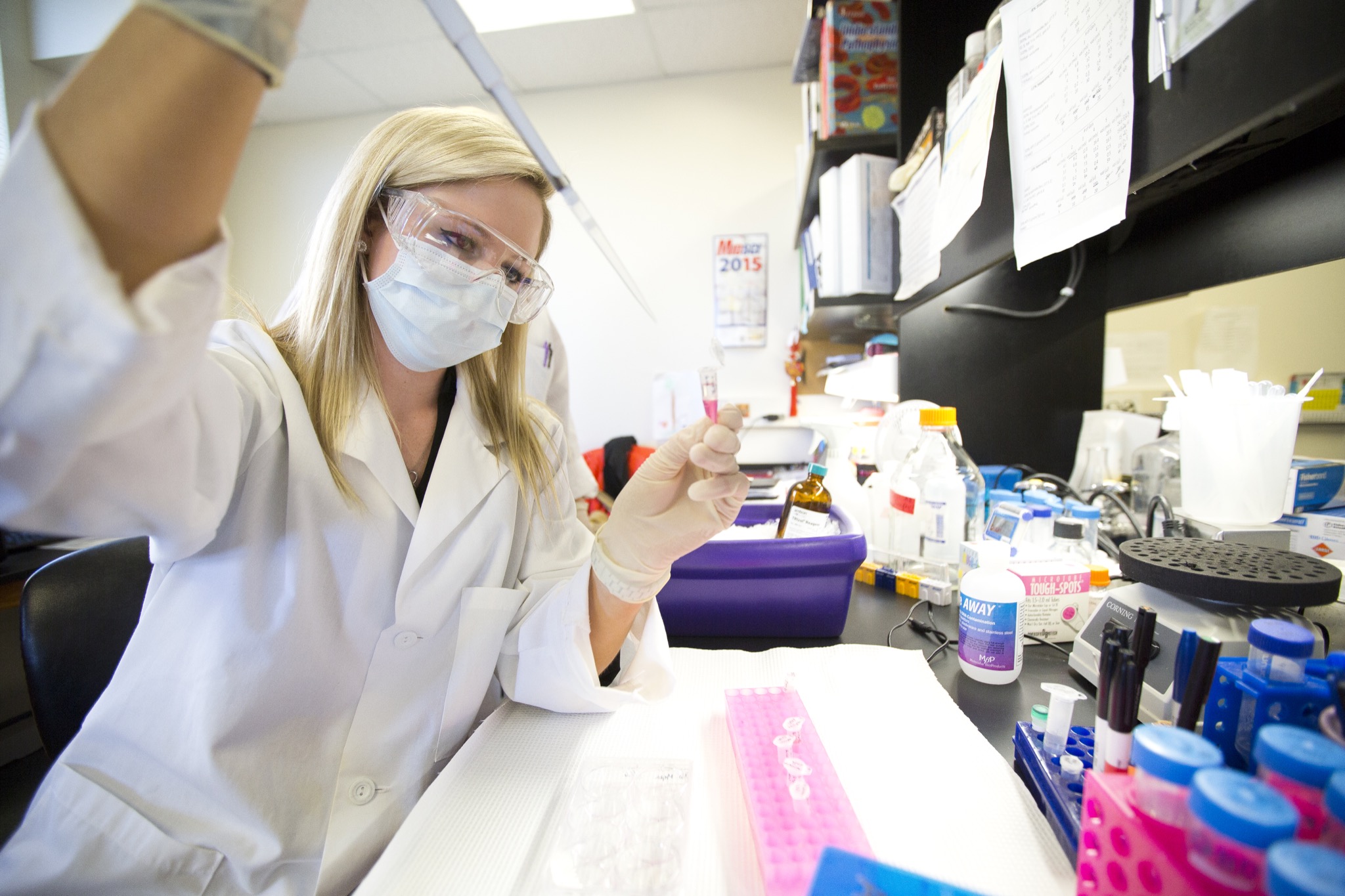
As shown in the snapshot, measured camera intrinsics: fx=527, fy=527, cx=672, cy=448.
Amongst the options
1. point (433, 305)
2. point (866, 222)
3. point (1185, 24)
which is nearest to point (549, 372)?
point (866, 222)

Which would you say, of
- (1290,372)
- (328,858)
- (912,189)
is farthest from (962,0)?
(328,858)

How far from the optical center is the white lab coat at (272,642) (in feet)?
1.73

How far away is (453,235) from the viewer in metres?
0.81

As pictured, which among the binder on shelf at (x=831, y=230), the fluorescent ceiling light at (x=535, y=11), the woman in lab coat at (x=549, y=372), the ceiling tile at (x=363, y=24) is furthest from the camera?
the fluorescent ceiling light at (x=535, y=11)

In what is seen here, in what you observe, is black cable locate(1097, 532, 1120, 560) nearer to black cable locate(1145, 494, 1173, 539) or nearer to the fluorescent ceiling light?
black cable locate(1145, 494, 1173, 539)

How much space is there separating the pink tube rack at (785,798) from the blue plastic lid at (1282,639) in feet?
1.08

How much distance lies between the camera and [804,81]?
1.93m

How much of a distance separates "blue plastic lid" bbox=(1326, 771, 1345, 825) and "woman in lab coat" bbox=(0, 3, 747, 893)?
Answer: 0.48m

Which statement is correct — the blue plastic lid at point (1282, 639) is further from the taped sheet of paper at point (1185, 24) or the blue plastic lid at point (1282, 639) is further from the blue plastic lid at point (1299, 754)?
the taped sheet of paper at point (1185, 24)

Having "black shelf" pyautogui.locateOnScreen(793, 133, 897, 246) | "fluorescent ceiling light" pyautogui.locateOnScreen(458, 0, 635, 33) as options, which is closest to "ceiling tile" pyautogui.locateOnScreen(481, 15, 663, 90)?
"fluorescent ceiling light" pyautogui.locateOnScreen(458, 0, 635, 33)

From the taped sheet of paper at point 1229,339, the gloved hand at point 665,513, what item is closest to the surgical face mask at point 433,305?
the gloved hand at point 665,513

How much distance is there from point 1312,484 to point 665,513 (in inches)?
44.9

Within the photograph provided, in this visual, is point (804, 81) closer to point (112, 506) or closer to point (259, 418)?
point (259, 418)

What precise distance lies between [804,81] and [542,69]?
159cm
